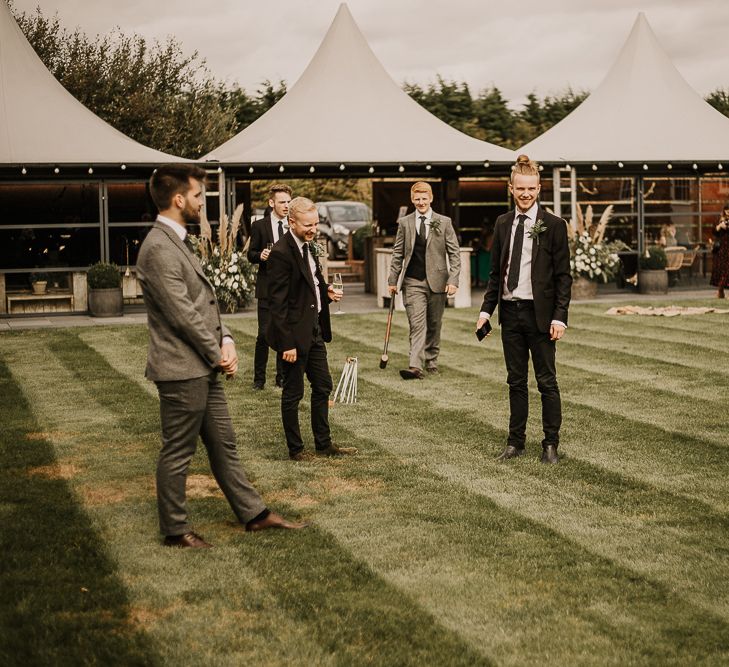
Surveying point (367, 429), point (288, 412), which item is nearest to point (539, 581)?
point (288, 412)

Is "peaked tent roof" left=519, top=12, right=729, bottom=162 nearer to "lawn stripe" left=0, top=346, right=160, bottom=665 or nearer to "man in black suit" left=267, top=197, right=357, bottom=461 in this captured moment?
"man in black suit" left=267, top=197, right=357, bottom=461

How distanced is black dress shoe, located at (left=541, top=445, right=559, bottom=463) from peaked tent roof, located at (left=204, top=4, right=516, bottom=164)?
1510 centimetres

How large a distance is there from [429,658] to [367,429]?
484cm

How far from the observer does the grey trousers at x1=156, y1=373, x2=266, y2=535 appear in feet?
20.0

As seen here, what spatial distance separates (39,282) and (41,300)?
34 centimetres

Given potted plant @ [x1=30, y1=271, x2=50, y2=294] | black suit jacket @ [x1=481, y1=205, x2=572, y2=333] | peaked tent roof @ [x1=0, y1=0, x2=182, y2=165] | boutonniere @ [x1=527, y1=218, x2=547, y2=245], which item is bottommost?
potted plant @ [x1=30, y1=271, x2=50, y2=294]

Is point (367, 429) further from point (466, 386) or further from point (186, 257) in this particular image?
point (186, 257)

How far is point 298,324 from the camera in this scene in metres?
8.20

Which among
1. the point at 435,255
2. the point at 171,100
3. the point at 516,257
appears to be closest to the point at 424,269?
the point at 435,255

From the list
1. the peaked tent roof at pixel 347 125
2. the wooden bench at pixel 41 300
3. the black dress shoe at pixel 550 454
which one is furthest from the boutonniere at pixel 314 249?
the wooden bench at pixel 41 300

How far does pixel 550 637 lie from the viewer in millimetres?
4848

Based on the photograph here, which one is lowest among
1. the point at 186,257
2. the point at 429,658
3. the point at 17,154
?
the point at 429,658

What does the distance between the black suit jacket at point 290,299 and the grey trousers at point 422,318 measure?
4.07 meters

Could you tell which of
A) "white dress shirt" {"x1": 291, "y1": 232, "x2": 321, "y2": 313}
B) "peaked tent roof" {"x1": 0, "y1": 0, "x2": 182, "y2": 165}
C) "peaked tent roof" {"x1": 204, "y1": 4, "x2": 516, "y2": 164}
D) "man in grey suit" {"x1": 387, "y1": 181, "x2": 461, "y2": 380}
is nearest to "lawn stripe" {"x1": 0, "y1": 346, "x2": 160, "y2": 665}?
"white dress shirt" {"x1": 291, "y1": 232, "x2": 321, "y2": 313}
